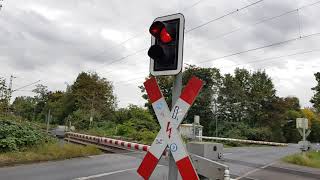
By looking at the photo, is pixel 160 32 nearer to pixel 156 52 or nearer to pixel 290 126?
pixel 156 52

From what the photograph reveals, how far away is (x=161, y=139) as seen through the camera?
489 centimetres

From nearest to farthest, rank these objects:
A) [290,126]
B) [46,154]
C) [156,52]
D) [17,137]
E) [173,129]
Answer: [173,129] < [156,52] < [17,137] < [46,154] < [290,126]

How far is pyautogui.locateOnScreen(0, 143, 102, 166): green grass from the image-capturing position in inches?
635

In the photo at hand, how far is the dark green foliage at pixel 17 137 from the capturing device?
1698 cm

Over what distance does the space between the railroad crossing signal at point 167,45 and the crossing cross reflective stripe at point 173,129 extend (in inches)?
8.7

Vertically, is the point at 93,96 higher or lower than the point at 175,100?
higher

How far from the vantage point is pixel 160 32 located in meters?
5.19

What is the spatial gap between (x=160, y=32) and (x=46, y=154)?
14133 millimetres

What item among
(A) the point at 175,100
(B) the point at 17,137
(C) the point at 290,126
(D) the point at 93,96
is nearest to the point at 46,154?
(B) the point at 17,137

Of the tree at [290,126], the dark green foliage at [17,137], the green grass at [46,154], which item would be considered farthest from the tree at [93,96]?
the tree at [290,126]

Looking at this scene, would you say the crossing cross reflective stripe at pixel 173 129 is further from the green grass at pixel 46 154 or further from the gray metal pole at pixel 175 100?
the green grass at pixel 46 154

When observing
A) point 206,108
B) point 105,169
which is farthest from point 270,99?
point 105,169

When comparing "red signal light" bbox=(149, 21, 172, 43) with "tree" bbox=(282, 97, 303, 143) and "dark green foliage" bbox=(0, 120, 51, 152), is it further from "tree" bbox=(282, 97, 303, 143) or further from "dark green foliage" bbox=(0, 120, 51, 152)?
"tree" bbox=(282, 97, 303, 143)

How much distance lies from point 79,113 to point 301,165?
Answer: 33.3m
